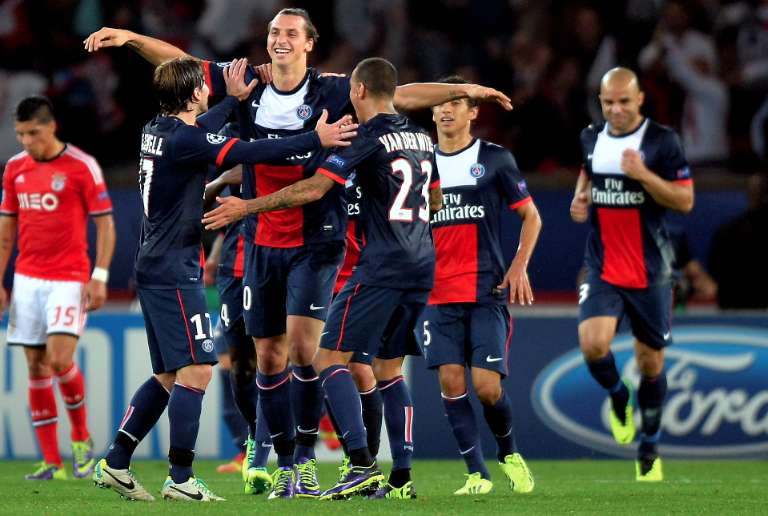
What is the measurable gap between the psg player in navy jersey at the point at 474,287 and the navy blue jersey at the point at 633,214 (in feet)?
3.63

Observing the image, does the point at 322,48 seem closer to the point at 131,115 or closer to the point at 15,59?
the point at 131,115

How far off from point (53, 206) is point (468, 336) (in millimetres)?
3220

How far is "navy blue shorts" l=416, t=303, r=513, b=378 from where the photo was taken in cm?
855

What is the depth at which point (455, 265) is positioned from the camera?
28.6ft

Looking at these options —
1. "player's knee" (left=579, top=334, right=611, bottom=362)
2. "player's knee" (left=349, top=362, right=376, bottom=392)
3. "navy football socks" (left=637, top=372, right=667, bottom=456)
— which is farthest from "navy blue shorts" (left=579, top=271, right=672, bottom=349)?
"player's knee" (left=349, top=362, right=376, bottom=392)

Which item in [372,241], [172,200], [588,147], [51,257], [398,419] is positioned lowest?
[398,419]

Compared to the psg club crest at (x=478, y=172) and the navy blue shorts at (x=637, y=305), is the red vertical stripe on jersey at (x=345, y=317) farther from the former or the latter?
the navy blue shorts at (x=637, y=305)

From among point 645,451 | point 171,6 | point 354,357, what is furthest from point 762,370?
point 171,6

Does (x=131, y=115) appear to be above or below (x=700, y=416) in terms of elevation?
above

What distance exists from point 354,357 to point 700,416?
4.37 m

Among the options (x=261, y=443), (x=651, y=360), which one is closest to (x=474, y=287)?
(x=261, y=443)

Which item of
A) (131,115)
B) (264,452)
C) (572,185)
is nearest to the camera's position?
(264,452)

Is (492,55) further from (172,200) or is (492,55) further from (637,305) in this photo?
(172,200)

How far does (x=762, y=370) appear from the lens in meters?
11.3
